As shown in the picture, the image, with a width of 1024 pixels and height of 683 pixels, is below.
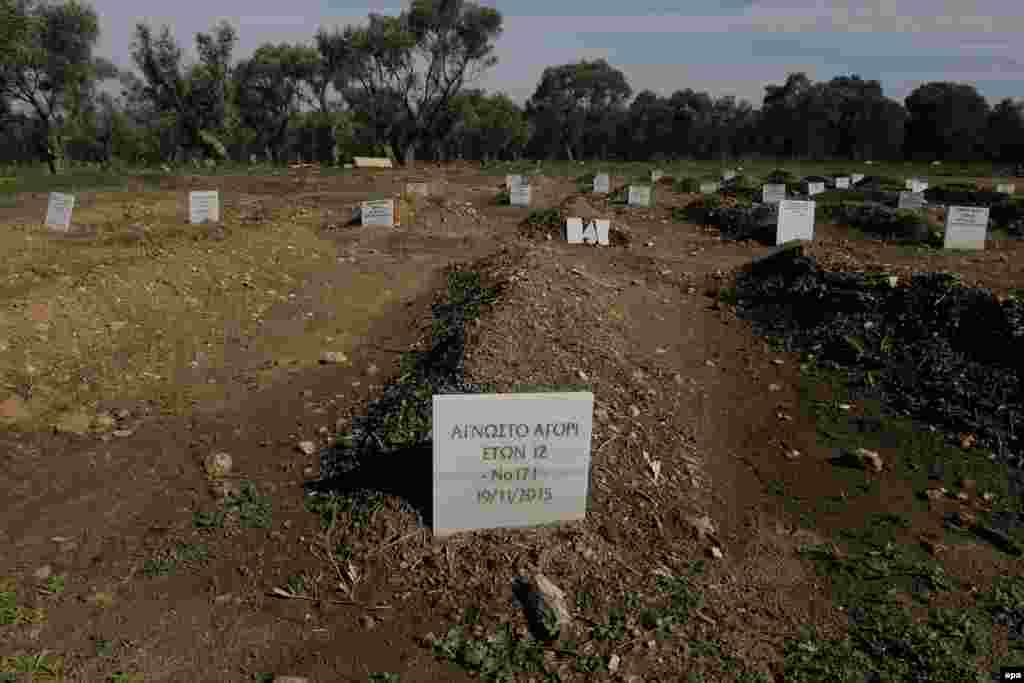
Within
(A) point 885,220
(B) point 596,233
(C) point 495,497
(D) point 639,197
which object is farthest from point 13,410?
(D) point 639,197

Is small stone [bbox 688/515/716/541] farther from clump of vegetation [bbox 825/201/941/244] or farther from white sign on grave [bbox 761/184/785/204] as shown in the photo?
white sign on grave [bbox 761/184/785/204]

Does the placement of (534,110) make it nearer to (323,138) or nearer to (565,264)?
(323,138)

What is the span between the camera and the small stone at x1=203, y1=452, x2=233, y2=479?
5.42m

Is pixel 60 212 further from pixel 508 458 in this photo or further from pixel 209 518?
pixel 508 458

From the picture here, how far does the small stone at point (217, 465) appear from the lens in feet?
17.8

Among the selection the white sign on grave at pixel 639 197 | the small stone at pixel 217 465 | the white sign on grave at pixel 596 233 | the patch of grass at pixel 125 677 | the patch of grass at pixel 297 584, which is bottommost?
the patch of grass at pixel 125 677

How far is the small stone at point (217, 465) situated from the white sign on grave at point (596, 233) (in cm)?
1006

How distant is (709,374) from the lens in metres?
7.84

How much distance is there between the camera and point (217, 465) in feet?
17.9

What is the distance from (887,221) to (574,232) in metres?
7.04

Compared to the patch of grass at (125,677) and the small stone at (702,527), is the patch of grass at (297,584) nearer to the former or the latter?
the patch of grass at (125,677)

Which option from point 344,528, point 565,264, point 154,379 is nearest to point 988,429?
point 344,528

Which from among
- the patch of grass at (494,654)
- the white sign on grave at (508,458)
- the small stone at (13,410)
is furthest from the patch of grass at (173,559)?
the small stone at (13,410)

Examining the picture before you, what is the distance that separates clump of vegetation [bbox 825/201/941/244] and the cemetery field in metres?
3.28
